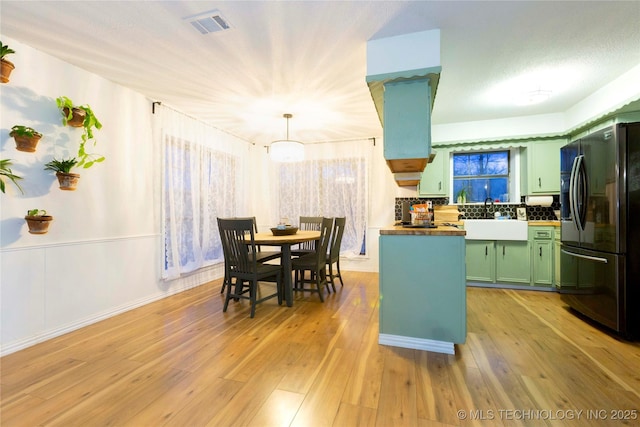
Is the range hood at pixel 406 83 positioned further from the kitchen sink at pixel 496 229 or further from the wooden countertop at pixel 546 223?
the wooden countertop at pixel 546 223

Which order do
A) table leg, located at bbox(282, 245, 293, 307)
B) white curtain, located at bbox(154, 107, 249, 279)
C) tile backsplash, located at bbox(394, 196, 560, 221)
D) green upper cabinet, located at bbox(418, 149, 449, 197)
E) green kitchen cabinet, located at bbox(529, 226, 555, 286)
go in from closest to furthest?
table leg, located at bbox(282, 245, 293, 307) < white curtain, located at bbox(154, 107, 249, 279) < green kitchen cabinet, located at bbox(529, 226, 555, 286) < tile backsplash, located at bbox(394, 196, 560, 221) < green upper cabinet, located at bbox(418, 149, 449, 197)

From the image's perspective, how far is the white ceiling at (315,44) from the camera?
1.82m

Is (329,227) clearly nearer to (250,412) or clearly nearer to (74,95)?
(250,412)

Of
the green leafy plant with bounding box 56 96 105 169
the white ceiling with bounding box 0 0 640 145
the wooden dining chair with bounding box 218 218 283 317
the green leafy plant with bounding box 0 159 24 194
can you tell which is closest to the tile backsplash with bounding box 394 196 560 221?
the white ceiling with bounding box 0 0 640 145

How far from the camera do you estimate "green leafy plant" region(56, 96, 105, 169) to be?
7.77ft

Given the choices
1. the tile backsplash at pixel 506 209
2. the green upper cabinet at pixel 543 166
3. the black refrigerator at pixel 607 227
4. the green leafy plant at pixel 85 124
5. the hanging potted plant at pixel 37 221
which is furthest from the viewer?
the tile backsplash at pixel 506 209

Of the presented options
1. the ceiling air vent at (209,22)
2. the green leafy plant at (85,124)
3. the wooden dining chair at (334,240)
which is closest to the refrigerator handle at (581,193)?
the wooden dining chair at (334,240)

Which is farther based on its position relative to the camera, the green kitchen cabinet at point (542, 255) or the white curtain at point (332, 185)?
the white curtain at point (332, 185)

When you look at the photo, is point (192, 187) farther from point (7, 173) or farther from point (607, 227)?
point (607, 227)

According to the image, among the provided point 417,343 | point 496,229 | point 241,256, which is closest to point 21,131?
point 241,256

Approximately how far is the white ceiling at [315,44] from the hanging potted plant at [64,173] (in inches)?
36.2

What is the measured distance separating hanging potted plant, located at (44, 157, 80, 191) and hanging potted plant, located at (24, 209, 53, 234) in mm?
284

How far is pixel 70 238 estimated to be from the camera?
8.16ft

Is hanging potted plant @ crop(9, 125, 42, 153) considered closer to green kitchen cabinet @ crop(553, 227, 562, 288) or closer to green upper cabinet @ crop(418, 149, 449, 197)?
green upper cabinet @ crop(418, 149, 449, 197)
